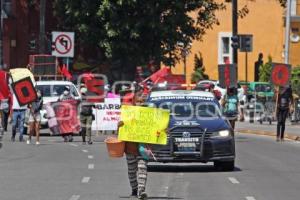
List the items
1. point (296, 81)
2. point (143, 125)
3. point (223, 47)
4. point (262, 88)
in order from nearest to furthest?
point (143, 125) < point (296, 81) < point (262, 88) < point (223, 47)

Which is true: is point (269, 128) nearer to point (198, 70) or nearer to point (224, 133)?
point (224, 133)

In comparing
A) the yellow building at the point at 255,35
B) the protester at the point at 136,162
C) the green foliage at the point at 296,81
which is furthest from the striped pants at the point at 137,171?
the yellow building at the point at 255,35

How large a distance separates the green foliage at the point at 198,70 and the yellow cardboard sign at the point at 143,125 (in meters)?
48.2

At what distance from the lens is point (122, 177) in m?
19.2

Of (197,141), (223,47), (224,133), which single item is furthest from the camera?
(223,47)

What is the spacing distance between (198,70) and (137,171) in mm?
50724

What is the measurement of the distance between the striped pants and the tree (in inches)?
1160

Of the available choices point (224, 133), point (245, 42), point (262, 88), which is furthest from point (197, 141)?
point (262, 88)

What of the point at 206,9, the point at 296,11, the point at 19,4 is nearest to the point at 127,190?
the point at 206,9

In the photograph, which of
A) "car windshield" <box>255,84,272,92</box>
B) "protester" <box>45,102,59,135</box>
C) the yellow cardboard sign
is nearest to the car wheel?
the yellow cardboard sign

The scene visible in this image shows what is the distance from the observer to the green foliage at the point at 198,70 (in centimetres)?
6475

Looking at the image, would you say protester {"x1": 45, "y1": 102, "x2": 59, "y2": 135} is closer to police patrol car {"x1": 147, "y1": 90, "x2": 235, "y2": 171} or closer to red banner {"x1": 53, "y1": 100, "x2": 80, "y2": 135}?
red banner {"x1": 53, "y1": 100, "x2": 80, "y2": 135}

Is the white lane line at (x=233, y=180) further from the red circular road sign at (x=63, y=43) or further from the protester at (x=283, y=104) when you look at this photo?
the red circular road sign at (x=63, y=43)

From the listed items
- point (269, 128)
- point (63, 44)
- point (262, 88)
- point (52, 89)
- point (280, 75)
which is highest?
point (63, 44)
